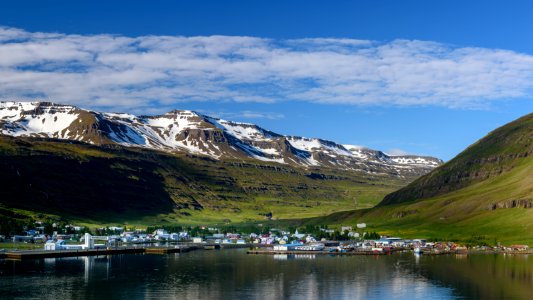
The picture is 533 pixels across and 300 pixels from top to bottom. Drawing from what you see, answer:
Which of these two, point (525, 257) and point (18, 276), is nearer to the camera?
point (18, 276)

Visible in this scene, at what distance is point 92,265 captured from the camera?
167 metres

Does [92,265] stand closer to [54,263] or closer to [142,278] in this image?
[54,263]

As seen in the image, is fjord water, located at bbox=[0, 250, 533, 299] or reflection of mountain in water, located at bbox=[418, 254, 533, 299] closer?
fjord water, located at bbox=[0, 250, 533, 299]

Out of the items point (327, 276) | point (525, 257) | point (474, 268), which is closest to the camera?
point (327, 276)

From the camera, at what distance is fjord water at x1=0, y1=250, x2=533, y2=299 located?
117 m

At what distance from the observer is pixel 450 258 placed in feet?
632

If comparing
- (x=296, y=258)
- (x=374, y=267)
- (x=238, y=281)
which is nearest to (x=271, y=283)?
(x=238, y=281)

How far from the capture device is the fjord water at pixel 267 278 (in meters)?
117

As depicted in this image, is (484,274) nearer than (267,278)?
No

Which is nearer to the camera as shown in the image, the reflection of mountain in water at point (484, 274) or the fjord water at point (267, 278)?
the fjord water at point (267, 278)

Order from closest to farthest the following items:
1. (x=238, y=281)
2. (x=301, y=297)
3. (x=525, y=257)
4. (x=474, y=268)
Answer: (x=301, y=297) < (x=238, y=281) < (x=474, y=268) < (x=525, y=257)

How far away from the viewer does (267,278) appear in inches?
5536

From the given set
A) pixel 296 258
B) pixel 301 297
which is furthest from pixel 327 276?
pixel 296 258

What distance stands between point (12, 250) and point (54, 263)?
27842 mm
